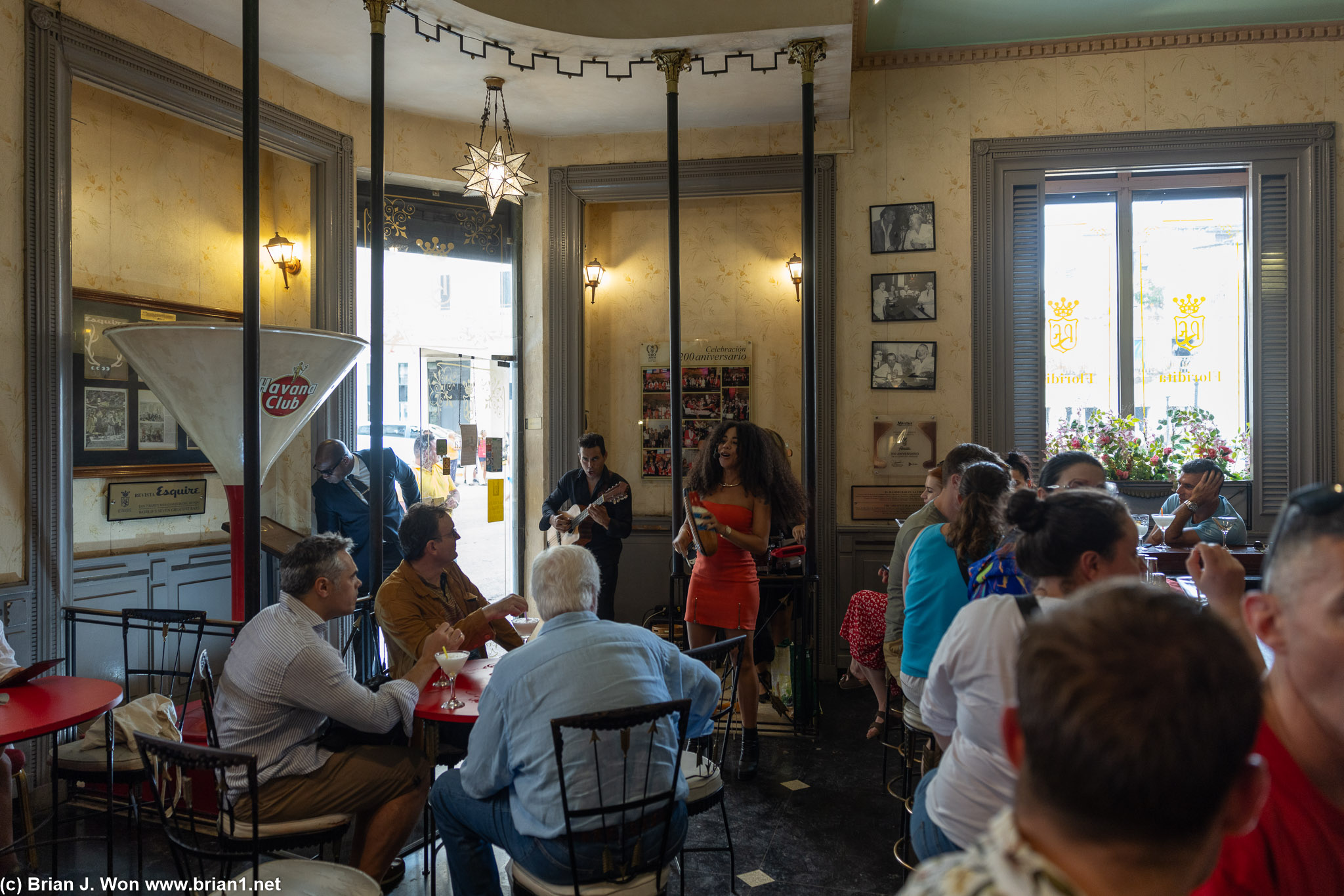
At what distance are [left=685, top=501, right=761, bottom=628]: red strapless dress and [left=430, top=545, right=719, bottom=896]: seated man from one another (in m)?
1.68

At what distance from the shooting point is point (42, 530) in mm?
4012

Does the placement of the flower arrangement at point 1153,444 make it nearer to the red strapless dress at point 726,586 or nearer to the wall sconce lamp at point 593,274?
the red strapless dress at point 726,586

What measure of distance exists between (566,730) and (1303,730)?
1569 mm

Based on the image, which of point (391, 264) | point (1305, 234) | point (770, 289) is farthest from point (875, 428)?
point (391, 264)

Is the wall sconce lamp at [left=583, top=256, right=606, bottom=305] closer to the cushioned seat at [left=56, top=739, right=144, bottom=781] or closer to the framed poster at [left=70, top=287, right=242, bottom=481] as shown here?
the framed poster at [left=70, top=287, right=242, bottom=481]

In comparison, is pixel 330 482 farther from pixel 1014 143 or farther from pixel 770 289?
pixel 1014 143

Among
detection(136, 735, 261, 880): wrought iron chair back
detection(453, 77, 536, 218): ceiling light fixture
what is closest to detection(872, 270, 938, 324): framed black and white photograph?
detection(453, 77, 536, 218): ceiling light fixture

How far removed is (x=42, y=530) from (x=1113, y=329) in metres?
6.64

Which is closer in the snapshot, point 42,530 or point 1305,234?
point 42,530

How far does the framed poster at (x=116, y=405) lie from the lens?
483 centimetres

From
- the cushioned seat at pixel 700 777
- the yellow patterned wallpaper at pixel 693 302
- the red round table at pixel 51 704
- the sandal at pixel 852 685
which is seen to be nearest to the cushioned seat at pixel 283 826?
the red round table at pixel 51 704

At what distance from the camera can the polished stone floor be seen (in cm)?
312

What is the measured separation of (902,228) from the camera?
604cm

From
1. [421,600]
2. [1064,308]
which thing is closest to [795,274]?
[1064,308]
